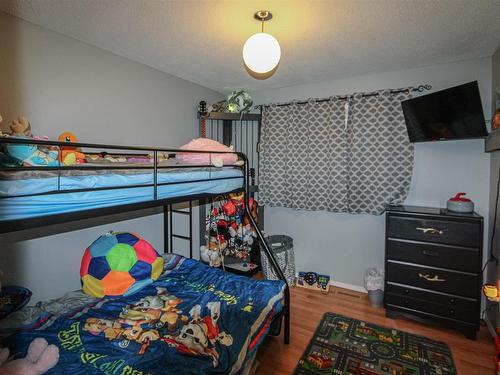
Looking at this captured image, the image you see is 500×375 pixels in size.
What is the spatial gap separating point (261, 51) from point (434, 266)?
220 centimetres

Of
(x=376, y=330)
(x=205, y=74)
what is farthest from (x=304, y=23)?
(x=376, y=330)

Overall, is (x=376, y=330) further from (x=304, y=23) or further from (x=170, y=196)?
(x=304, y=23)

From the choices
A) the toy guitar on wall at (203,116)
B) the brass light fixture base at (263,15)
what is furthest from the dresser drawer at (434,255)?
the toy guitar on wall at (203,116)

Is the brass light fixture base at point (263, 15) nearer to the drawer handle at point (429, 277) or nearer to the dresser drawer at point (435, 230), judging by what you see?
the dresser drawer at point (435, 230)

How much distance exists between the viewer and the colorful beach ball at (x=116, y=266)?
1.84m

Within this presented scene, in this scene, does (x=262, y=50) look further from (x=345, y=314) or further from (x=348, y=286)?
(x=348, y=286)

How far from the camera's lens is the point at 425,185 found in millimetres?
2631

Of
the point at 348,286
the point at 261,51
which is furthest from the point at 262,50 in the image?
the point at 348,286

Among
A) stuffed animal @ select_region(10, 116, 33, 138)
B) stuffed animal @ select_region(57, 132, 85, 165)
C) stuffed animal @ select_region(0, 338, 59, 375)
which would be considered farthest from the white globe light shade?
stuffed animal @ select_region(0, 338, 59, 375)

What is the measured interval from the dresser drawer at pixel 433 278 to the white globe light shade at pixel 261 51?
2.00 meters

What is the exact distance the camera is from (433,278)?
7.48 ft

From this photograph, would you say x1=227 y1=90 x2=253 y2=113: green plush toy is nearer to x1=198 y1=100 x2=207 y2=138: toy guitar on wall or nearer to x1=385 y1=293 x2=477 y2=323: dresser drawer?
x1=198 y1=100 x2=207 y2=138: toy guitar on wall

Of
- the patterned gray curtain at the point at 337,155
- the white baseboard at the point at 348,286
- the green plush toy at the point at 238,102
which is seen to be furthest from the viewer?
the green plush toy at the point at 238,102

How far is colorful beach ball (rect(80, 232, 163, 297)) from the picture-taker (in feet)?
6.03
